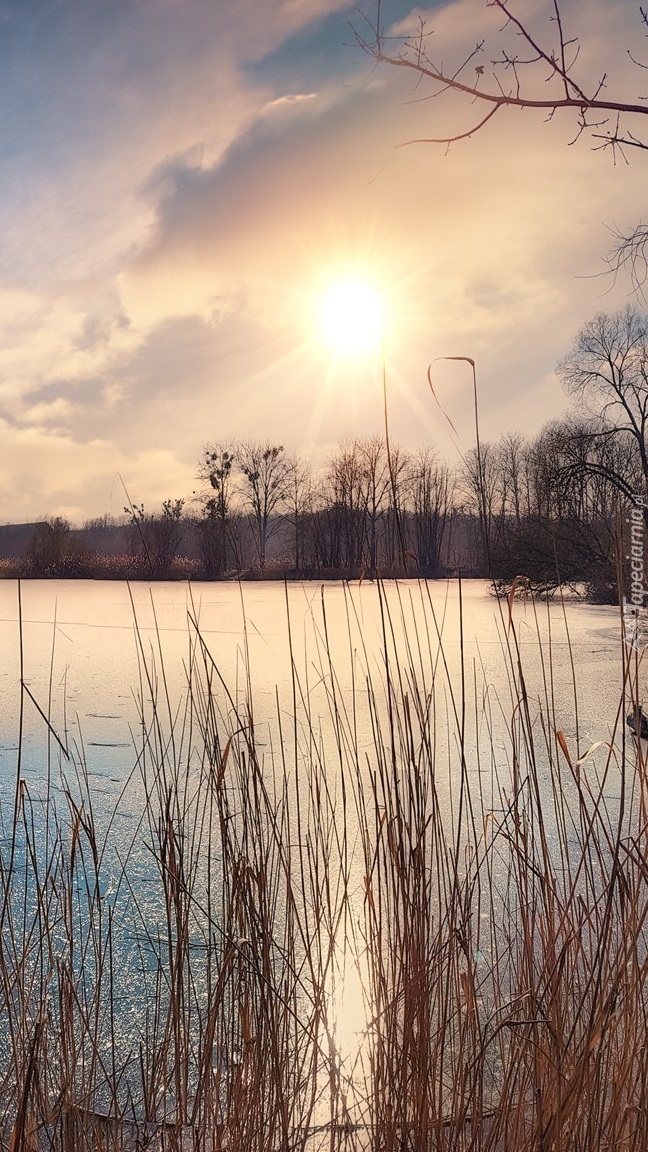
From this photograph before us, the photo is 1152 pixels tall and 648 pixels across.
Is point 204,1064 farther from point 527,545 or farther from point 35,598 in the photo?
point 35,598

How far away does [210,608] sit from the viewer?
11.2 meters

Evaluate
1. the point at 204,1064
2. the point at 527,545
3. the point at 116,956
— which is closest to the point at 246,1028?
the point at 204,1064

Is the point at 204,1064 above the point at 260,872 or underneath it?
underneath

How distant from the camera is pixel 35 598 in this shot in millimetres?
13633

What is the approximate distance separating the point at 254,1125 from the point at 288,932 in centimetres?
30

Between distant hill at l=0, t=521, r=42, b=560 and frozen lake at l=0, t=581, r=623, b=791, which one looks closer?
frozen lake at l=0, t=581, r=623, b=791

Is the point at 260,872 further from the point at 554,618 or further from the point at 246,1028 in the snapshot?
the point at 554,618

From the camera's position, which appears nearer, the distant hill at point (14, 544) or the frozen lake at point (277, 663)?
the frozen lake at point (277, 663)

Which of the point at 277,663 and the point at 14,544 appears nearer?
the point at 277,663

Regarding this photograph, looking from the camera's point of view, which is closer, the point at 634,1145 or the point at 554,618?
the point at 634,1145

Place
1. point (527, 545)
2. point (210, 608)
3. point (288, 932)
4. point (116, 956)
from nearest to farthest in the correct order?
1. point (288, 932)
2. point (116, 956)
3. point (527, 545)
4. point (210, 608)

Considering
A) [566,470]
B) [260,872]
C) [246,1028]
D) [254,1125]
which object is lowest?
[254,1125]

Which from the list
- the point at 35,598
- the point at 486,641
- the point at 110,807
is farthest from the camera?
the point at 35,598

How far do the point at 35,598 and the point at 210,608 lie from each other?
405cm
